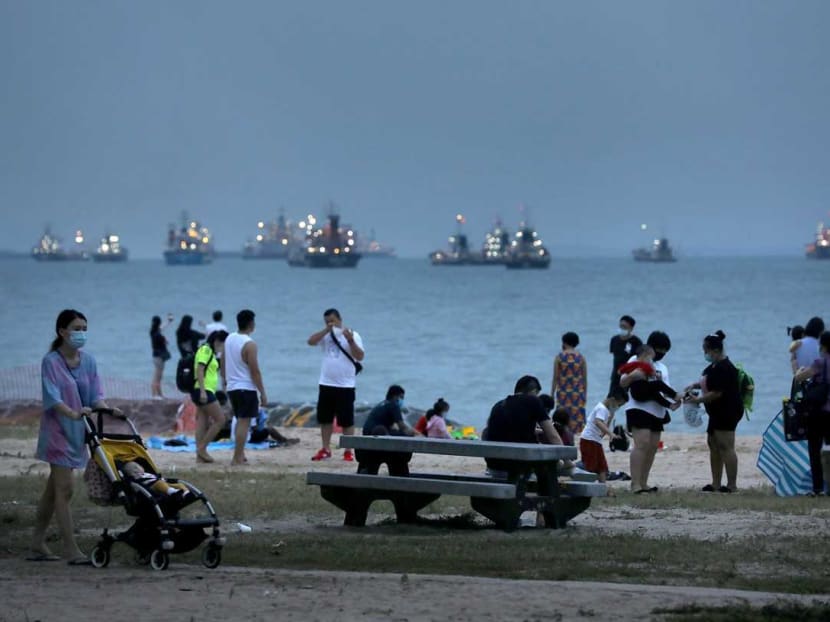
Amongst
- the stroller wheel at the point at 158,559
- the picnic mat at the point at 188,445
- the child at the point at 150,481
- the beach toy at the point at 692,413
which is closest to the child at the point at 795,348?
the beach toy at the point at 692,413

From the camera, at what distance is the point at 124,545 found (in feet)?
36.2

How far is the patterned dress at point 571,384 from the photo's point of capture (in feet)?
64.1

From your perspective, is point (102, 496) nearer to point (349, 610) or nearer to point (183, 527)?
point (183, 527)

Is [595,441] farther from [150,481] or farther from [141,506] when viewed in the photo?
[141,506]

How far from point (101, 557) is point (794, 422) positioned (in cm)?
705

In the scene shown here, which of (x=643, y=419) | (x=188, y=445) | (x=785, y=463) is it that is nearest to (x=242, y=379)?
(x=188, y=445)

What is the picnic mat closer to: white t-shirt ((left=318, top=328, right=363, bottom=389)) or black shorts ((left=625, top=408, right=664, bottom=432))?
white t-shirt ((left=318, top=328, right=363, bottom=389))

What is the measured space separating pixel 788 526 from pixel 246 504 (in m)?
4.33

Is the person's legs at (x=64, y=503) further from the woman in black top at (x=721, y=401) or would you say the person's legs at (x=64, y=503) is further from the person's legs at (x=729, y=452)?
the person's legs at (x=729, y=452)

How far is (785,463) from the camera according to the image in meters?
15.1

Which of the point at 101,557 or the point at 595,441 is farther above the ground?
the point at 595,441

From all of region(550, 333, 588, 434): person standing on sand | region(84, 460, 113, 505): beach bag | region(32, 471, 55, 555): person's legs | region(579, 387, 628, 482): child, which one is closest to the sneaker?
region(550, 333, 588, 434): person standing on sand

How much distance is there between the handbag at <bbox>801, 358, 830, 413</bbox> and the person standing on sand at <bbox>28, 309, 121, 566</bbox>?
22.1 ft

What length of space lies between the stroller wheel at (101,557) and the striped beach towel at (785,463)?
22.7 feet
